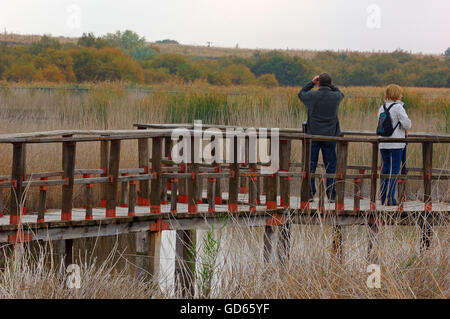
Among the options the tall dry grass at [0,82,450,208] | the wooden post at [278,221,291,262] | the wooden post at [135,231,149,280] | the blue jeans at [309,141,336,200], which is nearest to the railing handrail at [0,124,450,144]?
the blue jeans at [309,141,336,200]

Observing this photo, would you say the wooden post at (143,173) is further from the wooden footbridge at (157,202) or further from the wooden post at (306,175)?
the wooden post at (306,175)

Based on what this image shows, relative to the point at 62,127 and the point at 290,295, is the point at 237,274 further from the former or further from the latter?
the point at 62,127

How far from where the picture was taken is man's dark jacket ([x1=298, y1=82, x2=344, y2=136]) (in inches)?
380

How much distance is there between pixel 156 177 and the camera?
917 cm

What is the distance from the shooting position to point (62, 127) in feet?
56.0

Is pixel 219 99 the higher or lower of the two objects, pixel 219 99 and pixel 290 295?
the higher

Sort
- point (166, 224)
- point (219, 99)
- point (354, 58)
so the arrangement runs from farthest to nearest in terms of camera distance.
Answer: point (354, 58)
point (219, 99)
point (166, 224)

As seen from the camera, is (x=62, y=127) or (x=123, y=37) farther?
(x=123, y=37)

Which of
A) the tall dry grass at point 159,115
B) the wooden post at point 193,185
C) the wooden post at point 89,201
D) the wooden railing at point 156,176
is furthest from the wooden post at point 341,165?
the tall dry grass at point 159,115

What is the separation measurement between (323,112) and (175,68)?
166 ft

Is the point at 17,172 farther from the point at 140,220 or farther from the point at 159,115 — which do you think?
the point at 159,115

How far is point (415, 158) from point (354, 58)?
59.1m

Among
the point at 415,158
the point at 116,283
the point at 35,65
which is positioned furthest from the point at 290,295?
the point at 35,65

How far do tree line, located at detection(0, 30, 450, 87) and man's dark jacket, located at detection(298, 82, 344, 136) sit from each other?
118 feet
